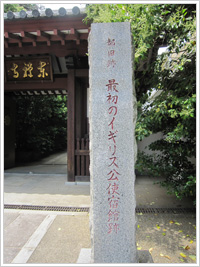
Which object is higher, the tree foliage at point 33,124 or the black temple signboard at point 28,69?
the black temple signboard at point 28,69

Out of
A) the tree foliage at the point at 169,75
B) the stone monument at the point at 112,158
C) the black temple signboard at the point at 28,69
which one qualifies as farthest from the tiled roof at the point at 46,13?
the stone monument at the point at 112,158

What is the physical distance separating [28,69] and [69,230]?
4.69m

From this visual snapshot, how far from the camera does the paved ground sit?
2.48m

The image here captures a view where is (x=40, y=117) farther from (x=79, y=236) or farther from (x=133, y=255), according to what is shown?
(x=133, y=255)

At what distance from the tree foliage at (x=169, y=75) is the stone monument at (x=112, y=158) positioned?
1014 mm

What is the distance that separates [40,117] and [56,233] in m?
8.84

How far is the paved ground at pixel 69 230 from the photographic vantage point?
2.48m

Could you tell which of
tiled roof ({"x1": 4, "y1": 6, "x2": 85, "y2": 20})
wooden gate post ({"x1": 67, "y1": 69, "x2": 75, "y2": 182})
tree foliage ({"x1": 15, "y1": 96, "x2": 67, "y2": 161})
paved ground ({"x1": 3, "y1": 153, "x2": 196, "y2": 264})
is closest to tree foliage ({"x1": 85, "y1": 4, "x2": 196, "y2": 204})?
tiled roof ({"x1": 4, "y1": 6, "x2": 85, "y2": 20})

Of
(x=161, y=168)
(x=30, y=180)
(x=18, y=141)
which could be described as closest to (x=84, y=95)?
(x=30, y=180)

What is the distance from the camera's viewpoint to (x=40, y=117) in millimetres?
10969

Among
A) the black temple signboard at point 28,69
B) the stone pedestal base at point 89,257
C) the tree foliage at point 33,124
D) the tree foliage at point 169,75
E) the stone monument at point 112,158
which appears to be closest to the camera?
the stone monument at point 112,158

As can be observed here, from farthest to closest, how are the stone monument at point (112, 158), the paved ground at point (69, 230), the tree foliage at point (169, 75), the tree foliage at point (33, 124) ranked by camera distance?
the tree foliage at point (33, 124)
the tree foliage at point (169, 75)
the paved ground at point (69, 230)
the stone monument at point (112, 158)

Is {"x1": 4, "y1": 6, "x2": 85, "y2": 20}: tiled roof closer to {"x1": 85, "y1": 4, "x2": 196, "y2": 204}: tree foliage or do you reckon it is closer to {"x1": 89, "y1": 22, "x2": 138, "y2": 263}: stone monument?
{"x1": 85, "y1": 4, "x2": 196, "y2": 204}: tree foliage

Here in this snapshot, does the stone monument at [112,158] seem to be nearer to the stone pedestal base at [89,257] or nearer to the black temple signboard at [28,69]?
the stone pedestal base at [89,257]
